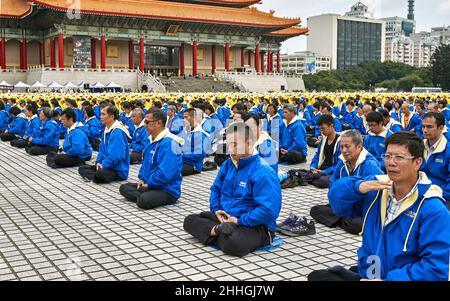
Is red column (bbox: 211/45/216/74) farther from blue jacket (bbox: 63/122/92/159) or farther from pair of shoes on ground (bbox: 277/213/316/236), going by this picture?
pair of shoes on ground (bbox: 277/213/316/236)

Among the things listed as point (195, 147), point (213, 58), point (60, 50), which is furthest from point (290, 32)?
point (195, 147)

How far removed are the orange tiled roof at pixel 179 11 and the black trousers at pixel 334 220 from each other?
32.7m

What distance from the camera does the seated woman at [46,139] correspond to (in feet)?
42.3

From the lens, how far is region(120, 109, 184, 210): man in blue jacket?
7.14 m

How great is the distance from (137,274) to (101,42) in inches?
1505

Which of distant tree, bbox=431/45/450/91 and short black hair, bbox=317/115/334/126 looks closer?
short black hair, bbox=317/115/334/126

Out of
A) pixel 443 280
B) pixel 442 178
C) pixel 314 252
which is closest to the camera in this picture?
pixel 443 280

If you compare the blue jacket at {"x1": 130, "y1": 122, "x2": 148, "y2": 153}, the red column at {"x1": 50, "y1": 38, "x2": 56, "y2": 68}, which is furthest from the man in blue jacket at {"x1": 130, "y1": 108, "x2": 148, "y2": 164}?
the red column at {"x1": 50, "y1": 38, "x2": 56, "y2": 68}

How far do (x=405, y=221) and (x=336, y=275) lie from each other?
1013 millimetres

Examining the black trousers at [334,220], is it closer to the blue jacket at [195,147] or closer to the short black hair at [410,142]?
the short black hair at [410,142]

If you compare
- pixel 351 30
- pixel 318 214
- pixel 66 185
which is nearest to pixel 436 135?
pixel 318 214

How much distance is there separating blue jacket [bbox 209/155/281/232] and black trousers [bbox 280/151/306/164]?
569 cm

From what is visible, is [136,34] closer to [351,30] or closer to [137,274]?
[137,274]

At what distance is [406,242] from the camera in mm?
3148
